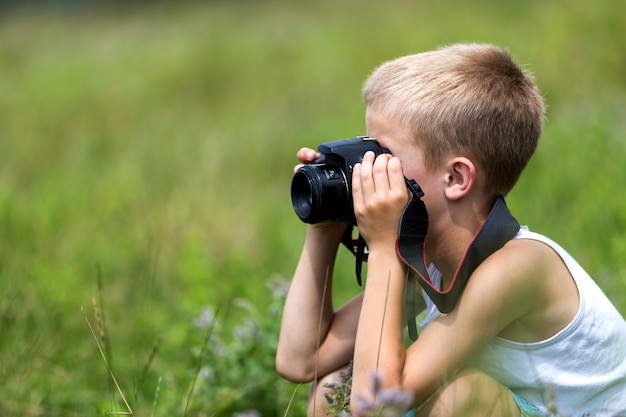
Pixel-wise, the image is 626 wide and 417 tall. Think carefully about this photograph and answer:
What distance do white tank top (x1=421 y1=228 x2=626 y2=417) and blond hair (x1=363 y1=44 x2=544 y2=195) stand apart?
0.24 m

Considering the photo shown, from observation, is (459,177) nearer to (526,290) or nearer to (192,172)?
(526,290)

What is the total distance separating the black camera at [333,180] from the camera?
6.59 ft

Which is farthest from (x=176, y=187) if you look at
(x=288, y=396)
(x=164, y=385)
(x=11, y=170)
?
(x=288, y=396)

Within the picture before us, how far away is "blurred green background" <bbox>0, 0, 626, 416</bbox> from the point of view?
9.70ft

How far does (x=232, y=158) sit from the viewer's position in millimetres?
5723

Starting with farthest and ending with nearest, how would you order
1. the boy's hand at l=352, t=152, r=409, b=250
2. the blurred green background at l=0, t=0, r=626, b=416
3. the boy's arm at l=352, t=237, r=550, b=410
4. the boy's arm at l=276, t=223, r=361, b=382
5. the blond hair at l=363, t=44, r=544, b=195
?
the blurred green background at l=0, t=0, r=626, b=416 → the boy's arm at l=276, t=223, r=361, b=382 → the blond hair at l=363, t=44, r=544, b=195 → the boy's hand at l=352, t=152, r=409, b=250 → the boy's arm at l=352, t=237, r=550, b=410

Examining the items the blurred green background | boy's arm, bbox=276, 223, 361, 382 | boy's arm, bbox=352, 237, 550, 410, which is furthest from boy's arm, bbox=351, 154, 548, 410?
the blurred green background

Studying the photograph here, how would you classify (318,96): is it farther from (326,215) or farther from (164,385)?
(326,215)

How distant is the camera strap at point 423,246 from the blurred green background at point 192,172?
0.56m

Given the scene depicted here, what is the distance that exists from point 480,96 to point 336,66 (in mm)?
6022

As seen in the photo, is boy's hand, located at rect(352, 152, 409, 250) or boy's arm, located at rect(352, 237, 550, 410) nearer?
boy's arm, located at rect(352, 237, 550, 410)

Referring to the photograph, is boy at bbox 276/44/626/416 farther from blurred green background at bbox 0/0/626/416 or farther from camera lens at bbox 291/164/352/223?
blurred green background at bbox 0/0/626/416

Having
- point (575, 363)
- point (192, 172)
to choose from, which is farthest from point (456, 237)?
point (192, 172)

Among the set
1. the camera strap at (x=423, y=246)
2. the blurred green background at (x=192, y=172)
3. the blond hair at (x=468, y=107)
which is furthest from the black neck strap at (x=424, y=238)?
the blurred green background at (x=192, y=172)
